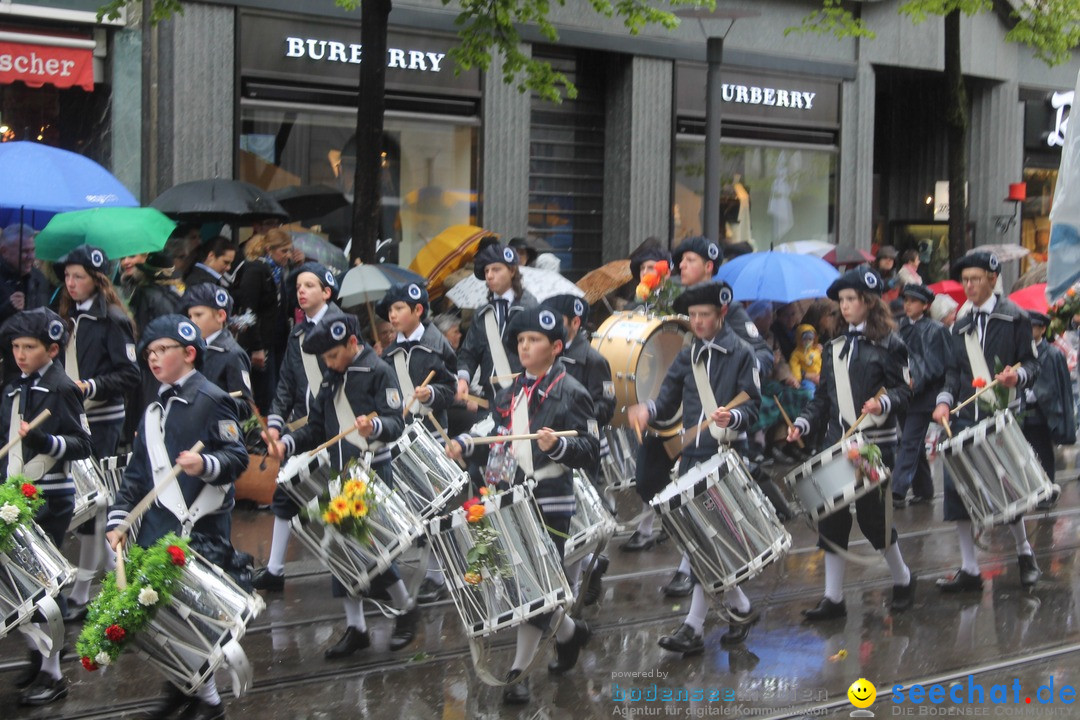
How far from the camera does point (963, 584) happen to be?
28.4ft

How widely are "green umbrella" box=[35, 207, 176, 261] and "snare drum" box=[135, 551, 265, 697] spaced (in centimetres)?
478

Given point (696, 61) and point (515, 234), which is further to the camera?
point (696, 61)

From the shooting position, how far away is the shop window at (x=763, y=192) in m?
18.5

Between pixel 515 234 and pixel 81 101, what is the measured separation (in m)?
5.21

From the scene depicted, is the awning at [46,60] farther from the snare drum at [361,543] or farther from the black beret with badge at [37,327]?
the snare drum at [361,543]

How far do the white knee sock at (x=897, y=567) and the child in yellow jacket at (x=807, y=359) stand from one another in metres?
5.47

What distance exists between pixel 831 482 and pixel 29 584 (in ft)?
13.6

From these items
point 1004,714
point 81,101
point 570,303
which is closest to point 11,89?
point 81,101

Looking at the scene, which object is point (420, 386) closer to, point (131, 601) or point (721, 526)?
point (721, 526)

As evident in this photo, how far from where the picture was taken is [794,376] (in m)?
13.5

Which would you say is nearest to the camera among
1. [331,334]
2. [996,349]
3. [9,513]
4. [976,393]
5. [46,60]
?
[9,513]

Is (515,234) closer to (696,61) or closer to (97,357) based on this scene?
(696,61)

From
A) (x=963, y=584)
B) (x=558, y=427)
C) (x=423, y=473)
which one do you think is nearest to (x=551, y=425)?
(x=558, y=427)

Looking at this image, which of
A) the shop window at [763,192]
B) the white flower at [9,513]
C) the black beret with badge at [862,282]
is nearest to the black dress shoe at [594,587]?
the black beret with badge at [862,282]
